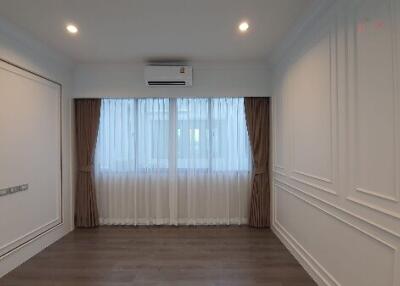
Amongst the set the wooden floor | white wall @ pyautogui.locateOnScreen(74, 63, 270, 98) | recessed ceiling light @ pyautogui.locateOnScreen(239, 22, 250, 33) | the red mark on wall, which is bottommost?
the wooden floor

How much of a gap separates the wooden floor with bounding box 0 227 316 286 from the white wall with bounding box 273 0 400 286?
1.43 feet

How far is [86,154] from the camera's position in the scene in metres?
4.44

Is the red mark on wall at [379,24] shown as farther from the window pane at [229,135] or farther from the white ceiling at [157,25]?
the window pane at [229,135]

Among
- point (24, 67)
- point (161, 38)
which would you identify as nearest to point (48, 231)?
point (24, 67)

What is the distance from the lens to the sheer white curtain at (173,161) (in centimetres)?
450

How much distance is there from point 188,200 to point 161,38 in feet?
8.22

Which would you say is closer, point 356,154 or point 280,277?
point 356,154

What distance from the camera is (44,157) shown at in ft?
11.8

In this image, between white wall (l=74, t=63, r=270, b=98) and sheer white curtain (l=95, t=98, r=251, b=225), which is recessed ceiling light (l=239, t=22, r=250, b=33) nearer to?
white wall (l=74, t=63, r=270, b=98)

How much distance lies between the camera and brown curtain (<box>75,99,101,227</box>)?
4.42 m

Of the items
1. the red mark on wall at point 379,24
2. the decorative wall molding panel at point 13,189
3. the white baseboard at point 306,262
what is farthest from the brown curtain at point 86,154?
the red mark on wall at point 379,24

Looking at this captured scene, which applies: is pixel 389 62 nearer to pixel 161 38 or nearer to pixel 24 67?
pixel 161 38

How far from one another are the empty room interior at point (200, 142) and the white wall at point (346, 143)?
14 mm

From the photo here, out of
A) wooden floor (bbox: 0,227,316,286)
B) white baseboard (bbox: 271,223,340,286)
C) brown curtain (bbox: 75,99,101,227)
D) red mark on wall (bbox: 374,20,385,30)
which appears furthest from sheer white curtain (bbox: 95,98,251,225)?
red mark on wall (bbox: 374,20,385,30)
